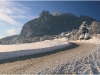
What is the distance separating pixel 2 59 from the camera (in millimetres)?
20125

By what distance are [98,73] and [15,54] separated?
12373 mm

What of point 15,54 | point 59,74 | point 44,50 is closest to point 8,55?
point 15,54

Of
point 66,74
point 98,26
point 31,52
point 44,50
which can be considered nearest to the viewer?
point 66,74

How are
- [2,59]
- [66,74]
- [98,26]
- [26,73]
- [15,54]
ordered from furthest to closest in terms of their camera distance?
[98,26] < [15,54] < [2,59] < [26,73] < [66,74]

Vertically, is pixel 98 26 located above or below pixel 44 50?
above

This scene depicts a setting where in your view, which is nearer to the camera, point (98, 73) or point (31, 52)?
point (98, 73)

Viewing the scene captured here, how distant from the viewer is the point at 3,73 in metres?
13.2

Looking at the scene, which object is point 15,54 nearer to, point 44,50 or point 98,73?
point 44,50

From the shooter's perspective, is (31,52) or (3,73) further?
(31,52)

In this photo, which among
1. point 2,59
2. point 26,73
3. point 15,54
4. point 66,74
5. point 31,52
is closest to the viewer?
point 66,74

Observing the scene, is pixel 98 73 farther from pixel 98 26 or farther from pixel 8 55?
pixel 98 26

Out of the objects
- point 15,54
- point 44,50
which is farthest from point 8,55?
point 44,50

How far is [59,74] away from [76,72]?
3.88 ft

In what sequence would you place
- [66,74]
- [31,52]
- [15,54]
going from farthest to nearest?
[31,52], [15,54], [66,74]
